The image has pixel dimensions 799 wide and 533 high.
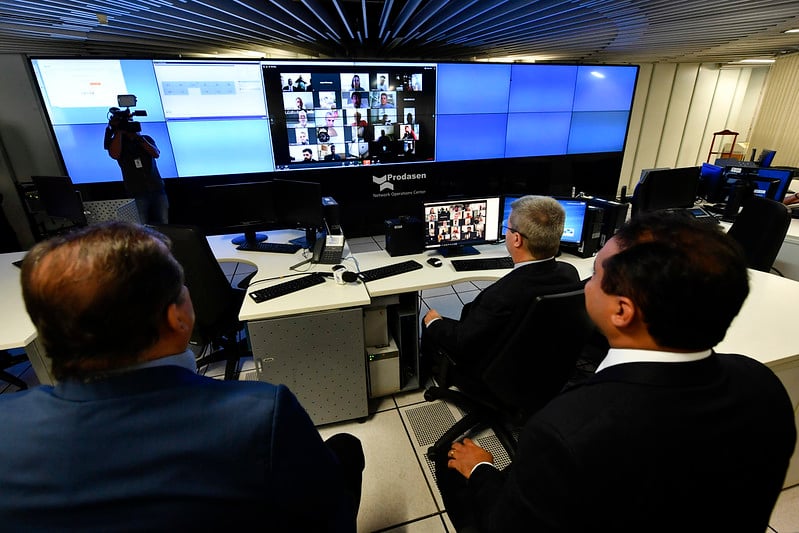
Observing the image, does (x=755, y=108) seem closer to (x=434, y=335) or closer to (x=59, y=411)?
(x=434, y=335)

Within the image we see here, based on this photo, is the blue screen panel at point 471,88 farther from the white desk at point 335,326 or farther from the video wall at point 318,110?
the white desk at point 335,326

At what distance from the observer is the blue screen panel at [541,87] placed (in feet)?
16.3

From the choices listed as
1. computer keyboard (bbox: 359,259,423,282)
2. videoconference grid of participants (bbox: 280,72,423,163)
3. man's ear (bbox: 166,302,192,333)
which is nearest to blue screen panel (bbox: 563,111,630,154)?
videoconference grid of participants (bbox: 280,72,423,163)

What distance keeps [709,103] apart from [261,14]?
874 cm

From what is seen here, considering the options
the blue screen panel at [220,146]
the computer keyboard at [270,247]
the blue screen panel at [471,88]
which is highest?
the blue screen panel at [471,88]

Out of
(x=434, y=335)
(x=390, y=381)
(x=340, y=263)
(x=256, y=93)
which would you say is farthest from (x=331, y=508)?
(x=256, y=93)

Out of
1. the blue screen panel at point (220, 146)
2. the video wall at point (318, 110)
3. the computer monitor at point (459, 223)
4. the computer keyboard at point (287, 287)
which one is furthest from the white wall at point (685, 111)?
the computer keyboard at point (287, 287)

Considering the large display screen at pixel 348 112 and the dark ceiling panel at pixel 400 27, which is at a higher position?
the dark ceiling panel at pixel 400 27

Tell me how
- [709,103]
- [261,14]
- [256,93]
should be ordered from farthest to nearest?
[709,103]
[256,93]
[261,14]

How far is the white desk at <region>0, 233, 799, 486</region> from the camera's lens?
1.69 metres

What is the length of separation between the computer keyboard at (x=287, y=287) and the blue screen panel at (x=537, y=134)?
13.2 feet

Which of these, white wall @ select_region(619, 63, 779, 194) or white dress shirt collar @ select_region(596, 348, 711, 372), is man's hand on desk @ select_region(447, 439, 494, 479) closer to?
white dress shirt collar @ select_region(596, 348, 711, 372)

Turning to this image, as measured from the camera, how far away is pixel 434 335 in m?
1.97

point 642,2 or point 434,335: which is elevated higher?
point 642,2
